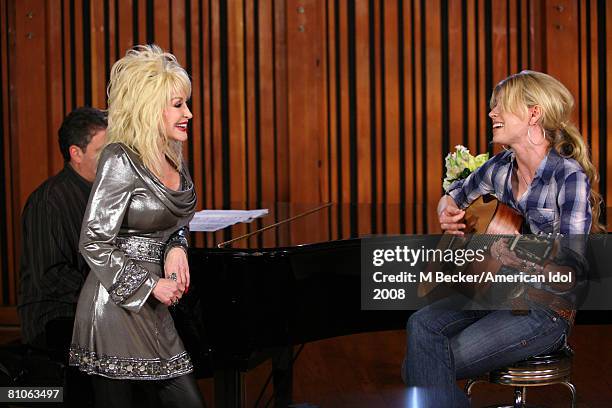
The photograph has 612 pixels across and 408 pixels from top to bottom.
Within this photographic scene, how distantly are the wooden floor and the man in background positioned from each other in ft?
3.51

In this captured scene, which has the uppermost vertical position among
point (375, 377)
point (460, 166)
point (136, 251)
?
point (460, 166)

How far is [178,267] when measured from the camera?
2580 mm

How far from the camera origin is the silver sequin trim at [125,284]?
2512mm

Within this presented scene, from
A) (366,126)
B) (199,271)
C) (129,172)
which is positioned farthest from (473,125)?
(129,172)

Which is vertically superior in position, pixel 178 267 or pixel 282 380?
pixel 178 267

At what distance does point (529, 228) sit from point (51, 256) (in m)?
1.78

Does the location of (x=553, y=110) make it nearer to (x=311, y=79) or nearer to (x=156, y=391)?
(x=156, y=391)

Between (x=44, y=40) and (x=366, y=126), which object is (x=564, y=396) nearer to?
(x=366, y=126)

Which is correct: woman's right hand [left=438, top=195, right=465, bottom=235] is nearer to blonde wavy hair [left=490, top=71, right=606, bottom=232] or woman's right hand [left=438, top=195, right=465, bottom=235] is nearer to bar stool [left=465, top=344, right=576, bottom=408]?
blonde wavy hair [left=490, top=71, right=606, bottom=232]

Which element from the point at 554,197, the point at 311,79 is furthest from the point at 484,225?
the point at 311,79

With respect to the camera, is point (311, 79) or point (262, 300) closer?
point (262, 300)

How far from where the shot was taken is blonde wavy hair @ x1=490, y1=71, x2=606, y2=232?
311 cm

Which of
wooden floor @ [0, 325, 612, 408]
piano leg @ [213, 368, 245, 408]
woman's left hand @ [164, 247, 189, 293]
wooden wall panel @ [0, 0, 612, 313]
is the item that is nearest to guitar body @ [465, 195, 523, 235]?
piano leg @ [213, 368, 245, 408]

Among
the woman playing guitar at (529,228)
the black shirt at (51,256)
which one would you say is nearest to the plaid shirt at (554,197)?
the woman playing guitar at (529,228)
